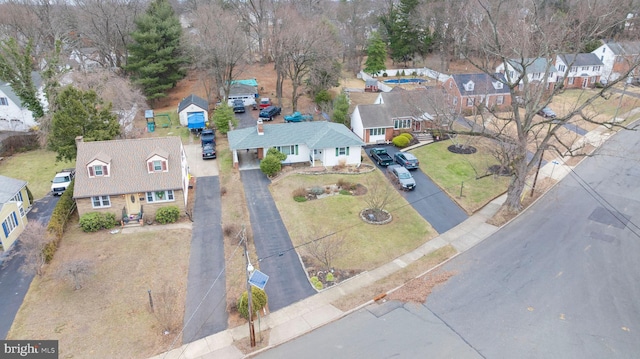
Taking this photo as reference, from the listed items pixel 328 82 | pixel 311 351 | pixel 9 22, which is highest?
pixel 9 22

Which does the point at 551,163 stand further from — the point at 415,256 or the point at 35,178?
the point at 35,178

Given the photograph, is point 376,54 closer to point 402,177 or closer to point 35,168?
point 402,177

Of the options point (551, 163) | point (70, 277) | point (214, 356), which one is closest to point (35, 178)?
point (70, 277)

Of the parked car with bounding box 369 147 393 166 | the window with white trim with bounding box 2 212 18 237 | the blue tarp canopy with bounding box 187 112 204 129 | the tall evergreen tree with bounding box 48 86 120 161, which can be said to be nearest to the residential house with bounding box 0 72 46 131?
the blue tarp canopy with bounding box 187 112 204 129

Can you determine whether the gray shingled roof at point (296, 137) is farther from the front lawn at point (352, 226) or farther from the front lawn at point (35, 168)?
the front lawn at point (35, 168)

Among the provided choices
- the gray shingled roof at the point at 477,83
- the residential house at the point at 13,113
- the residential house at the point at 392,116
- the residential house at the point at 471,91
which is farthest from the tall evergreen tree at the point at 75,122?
the gray shingled roof at the point at 477,83

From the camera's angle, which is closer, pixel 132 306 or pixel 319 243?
pixel 132 306

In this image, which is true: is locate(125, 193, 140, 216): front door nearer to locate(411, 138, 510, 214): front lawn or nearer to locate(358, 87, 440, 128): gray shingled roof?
locate(411, 138, 510, 214): front lawn
